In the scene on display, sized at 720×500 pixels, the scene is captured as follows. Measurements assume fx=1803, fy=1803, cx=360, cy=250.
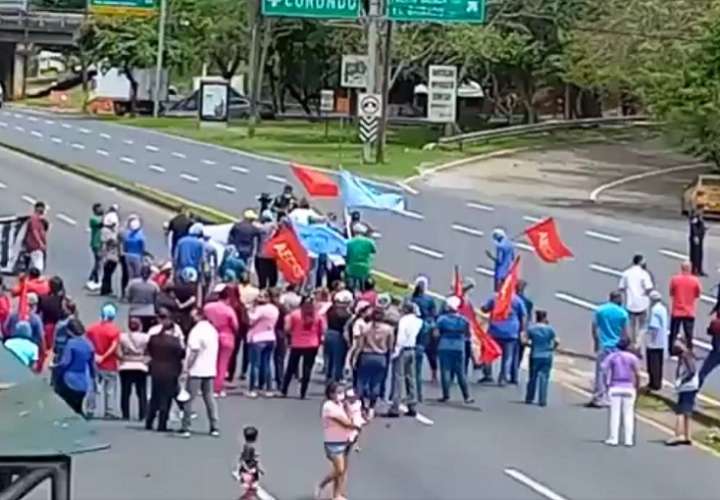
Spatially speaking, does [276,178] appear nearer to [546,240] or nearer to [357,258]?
[357,258]

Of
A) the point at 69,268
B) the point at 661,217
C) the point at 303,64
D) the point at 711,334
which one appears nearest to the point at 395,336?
the point at 711,334

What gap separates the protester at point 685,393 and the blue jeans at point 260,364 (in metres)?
4.66

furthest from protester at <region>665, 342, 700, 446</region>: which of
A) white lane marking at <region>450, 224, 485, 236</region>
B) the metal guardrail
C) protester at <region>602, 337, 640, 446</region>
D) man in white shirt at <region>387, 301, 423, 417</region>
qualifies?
the metal guardrail

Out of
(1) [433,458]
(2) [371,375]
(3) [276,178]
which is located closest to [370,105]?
(3) [276,178]

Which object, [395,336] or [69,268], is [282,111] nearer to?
[69,268]

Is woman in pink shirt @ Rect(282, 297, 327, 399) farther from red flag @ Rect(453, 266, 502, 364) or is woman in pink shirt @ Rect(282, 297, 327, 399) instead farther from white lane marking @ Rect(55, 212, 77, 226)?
white lane marking @ Rect(55, 212, 77, 226)

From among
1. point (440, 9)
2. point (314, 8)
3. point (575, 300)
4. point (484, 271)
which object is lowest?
point (575, 300)

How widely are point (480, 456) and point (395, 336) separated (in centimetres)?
223

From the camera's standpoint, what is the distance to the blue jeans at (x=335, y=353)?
20.7 metres

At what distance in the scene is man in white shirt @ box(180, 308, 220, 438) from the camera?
1858 centimetres

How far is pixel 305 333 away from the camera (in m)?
20.6

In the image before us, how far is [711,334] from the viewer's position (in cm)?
2172

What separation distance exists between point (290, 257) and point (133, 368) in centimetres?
530

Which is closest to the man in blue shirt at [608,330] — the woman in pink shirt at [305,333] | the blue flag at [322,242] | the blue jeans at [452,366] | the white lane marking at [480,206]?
the blue jeans at [452,366]
